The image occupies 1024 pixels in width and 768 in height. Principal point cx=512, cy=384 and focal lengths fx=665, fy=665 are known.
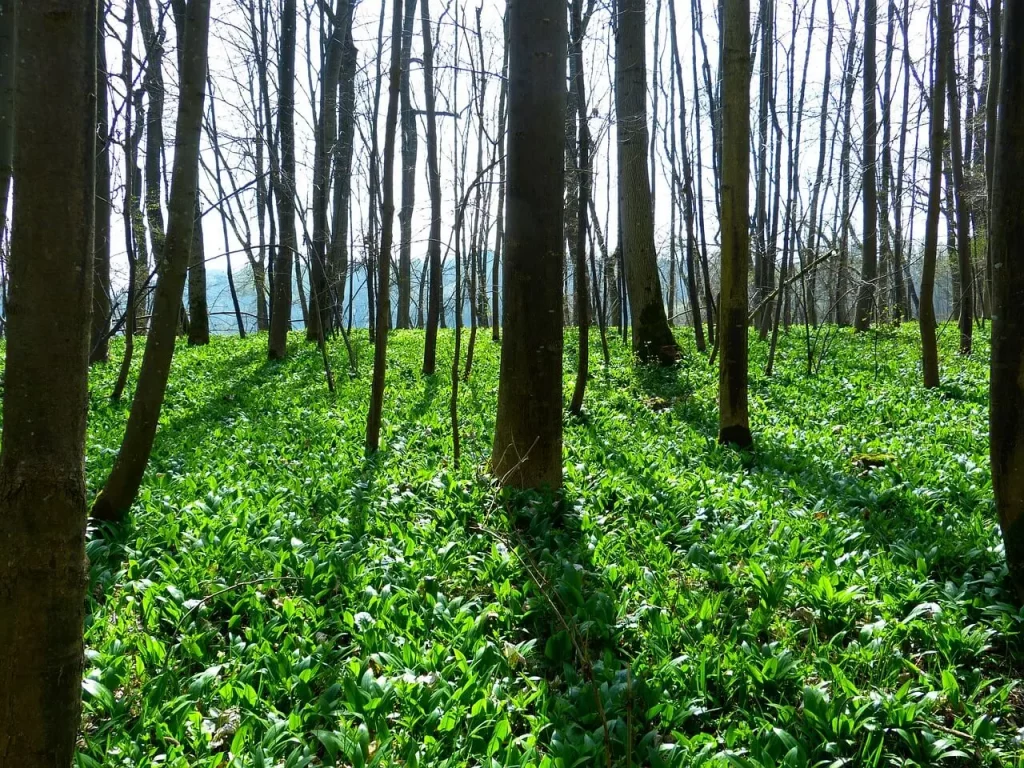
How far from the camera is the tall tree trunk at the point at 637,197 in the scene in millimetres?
10648

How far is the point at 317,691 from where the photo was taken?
107 inches

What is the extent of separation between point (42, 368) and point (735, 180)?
19.1ft

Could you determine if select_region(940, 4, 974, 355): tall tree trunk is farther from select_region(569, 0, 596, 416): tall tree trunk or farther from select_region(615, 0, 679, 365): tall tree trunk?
select_region(569, 0, 596, 416): tall tree trunk

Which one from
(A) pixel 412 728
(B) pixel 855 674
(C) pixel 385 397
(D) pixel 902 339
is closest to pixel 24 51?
(A) pixel 412 728

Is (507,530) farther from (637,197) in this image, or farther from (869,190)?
(869,190)

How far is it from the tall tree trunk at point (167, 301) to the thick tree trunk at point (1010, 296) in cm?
454

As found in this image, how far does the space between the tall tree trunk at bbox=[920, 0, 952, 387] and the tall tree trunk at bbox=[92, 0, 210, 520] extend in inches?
307

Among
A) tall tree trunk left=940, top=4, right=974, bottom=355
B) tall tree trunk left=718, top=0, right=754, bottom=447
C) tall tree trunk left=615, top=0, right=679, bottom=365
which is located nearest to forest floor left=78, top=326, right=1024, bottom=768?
tall tree trunk left=718, top=0, right=754, bottom=447

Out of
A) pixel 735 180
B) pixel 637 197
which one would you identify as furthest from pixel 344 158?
pixel 735 180

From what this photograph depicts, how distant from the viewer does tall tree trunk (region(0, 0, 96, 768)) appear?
1444 millimetres

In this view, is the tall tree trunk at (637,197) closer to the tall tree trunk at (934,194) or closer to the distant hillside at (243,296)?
the distant hillside at (243,296)

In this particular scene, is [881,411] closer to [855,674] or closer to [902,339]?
[855,674]

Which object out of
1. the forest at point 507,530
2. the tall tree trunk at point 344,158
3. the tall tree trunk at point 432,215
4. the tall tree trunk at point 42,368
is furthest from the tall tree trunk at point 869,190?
the tall tree trunk at point 42,368

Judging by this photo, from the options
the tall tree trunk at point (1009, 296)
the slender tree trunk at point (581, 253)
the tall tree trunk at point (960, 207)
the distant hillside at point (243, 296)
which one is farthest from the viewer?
the distant hillside at point (243, 296)
